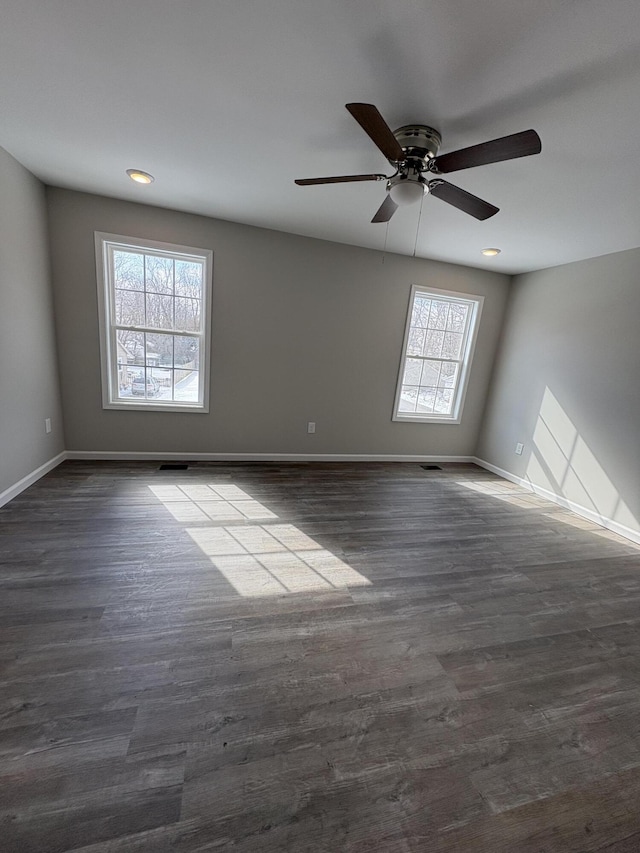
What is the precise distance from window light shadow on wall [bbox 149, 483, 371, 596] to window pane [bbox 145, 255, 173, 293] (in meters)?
2.05

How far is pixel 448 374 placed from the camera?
4680 millimetres

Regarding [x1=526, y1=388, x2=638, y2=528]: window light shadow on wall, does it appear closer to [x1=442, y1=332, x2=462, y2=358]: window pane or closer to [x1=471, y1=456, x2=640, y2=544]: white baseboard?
[x1=471, y1=456, x2=640, y2=544]: white baseboard

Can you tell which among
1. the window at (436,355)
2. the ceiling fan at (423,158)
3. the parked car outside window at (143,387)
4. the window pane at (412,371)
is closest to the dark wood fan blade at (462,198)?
the ceiling fan at (423,158)

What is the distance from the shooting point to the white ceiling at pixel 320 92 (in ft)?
4.37

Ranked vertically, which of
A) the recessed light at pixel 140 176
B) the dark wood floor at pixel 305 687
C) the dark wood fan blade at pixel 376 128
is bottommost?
the dark wood floor at pixel 305 687

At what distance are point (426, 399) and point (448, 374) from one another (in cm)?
46

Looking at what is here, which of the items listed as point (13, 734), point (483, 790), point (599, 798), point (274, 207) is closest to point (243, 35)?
point (274, 207)

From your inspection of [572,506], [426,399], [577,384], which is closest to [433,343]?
[426,399]

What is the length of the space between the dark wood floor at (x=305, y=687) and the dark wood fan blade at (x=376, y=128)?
238cm

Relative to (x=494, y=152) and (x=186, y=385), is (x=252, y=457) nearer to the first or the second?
(x=186, y=385)

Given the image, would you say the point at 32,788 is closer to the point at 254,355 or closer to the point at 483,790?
the point at 483,790

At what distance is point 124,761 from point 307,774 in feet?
1.99

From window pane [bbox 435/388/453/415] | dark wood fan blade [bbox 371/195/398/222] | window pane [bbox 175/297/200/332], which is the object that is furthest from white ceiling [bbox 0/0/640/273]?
window pane [bbox 435/388/453/415]

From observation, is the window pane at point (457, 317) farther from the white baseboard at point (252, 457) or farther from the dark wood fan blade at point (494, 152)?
the dark wood fan blade at point (494, 152)
